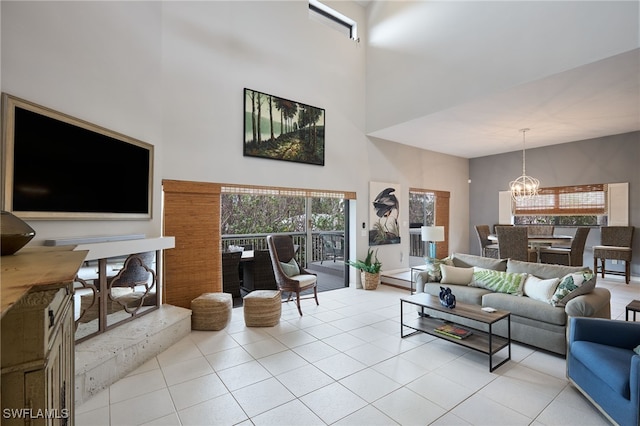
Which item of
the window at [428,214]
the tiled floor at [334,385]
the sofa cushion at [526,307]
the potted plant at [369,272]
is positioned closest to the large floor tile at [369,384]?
the tiled floor at [334,385]

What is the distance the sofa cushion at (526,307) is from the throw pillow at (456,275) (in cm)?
49

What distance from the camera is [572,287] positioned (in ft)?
10.3

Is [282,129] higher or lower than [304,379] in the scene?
higher

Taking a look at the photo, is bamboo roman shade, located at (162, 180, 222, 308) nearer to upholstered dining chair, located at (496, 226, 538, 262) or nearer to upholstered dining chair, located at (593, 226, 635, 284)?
upholstered dining chair, located at (496, 226, 538, 262)

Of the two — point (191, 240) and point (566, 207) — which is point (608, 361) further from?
point (566, 207)

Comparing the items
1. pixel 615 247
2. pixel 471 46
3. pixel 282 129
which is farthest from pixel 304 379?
pixel 615 247

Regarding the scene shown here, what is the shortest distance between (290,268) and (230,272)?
1.13 m

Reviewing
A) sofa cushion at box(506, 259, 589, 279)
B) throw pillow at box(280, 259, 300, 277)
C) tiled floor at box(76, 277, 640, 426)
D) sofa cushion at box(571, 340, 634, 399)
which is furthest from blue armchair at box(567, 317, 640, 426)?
throw pillow at box(280, 259, 300, 277)

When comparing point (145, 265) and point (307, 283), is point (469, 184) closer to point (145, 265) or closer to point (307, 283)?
point (307, 283)

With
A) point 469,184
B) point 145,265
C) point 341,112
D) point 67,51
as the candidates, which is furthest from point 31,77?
point 469,184

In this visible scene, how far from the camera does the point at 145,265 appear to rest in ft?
11.8

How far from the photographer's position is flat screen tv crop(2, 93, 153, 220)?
2.34m

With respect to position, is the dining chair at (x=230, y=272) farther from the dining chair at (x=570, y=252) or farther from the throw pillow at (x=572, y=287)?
the dining chair at (x=570, y=252)

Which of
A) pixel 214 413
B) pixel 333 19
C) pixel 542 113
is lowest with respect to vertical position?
pixel 214 413
